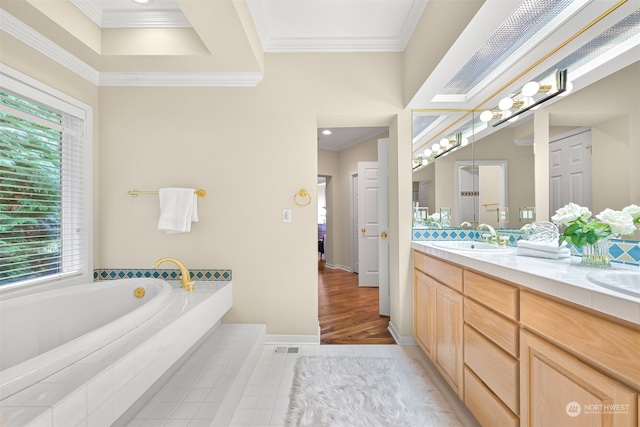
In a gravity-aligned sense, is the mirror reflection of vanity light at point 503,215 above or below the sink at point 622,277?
above

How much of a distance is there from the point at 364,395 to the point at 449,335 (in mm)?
648

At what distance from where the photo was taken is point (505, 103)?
1964mm

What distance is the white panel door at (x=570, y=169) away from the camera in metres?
1.38

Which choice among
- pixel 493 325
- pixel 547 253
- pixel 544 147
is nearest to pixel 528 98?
pixel 544 147

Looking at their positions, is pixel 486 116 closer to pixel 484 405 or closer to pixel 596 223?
pixel 596 223

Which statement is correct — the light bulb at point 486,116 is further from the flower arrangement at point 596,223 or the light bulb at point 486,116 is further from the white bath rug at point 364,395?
the white bath rug at point 364,395

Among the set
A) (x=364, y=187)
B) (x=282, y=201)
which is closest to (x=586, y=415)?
(x=282, y=201)

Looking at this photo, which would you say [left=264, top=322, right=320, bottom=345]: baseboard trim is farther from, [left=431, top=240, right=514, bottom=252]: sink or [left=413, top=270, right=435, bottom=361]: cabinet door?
[left=431, top=240, right=514, bottom=252]: sink

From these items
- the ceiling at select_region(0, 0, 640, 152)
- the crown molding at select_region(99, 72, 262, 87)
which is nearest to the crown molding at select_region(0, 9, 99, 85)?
the ceiling at select_region(0, 0, 640, 152)

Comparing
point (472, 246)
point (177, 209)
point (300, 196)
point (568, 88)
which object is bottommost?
point (472, 246)

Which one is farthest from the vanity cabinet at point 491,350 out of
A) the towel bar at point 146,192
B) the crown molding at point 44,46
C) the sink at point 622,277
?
the crown molding at point 44,46

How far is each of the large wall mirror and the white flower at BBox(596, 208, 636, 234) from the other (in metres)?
0.17

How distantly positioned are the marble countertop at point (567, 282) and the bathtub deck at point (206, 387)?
1492 mm

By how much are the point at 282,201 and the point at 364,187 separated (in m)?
2.37
